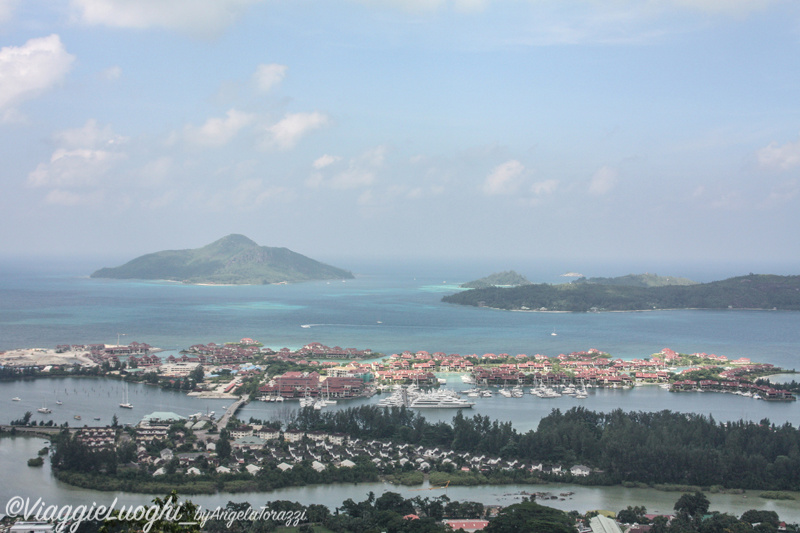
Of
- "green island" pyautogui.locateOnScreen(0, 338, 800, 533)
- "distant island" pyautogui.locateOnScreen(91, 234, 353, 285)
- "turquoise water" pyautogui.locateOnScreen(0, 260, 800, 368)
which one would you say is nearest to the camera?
"green island" pyautogui.locateOnScreen(0, 338, 800, 533)

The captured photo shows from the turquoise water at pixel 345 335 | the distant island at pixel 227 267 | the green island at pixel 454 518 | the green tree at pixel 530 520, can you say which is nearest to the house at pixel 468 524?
the green island at pixel 454 518

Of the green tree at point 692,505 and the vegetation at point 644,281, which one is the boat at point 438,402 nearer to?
the green tree at point 692,505

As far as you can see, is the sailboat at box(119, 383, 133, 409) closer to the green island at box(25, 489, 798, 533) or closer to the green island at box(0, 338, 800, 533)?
the green island at box(0, 338, 800, 533)

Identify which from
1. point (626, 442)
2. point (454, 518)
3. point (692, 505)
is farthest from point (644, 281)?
point (454, 518)

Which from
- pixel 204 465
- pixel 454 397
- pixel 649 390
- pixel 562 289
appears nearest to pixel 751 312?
pixel 562 289

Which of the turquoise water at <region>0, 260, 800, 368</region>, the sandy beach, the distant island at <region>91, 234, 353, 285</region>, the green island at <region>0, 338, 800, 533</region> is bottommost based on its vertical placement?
the green island at <region>0, 338, 800, 533</region>

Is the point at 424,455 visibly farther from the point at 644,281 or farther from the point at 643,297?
the point at 644,281

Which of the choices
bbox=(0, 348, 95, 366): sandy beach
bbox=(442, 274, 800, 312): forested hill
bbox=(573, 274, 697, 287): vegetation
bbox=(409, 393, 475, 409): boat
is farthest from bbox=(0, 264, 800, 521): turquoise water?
bbox=(573, 274, 697, 287): vegetation
